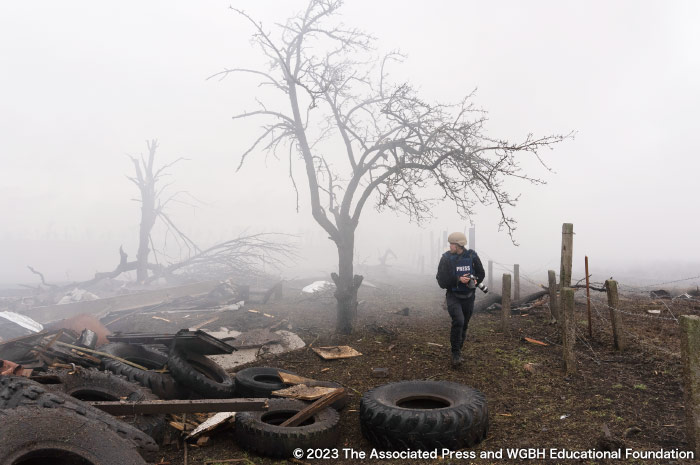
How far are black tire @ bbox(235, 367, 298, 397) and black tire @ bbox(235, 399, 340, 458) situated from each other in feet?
3.00

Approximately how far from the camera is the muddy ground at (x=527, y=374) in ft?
14.0

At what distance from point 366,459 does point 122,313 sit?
456 inches

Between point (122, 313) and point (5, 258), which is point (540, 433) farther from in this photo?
point (5, 258)

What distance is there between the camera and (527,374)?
20.6 feet

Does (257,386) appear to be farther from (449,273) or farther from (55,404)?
(449,273)

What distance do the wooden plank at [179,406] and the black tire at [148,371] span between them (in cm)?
138

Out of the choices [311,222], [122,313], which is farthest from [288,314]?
[311,222]

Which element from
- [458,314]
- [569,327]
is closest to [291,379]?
[458,314]

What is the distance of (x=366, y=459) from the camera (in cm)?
423

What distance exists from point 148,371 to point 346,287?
5525 mm

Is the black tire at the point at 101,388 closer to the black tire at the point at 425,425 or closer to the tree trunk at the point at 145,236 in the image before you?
the black tire at the point at 425,425

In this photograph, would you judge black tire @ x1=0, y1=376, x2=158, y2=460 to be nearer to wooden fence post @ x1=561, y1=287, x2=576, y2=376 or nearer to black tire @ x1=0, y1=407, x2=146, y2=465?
black tire @ x1=0, y1=407, x2=146, y2=465

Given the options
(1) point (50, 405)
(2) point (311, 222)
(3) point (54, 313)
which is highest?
(2) point (311, 222)

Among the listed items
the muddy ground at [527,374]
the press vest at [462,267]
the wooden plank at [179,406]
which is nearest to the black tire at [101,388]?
the wooden plank at [179,406]
